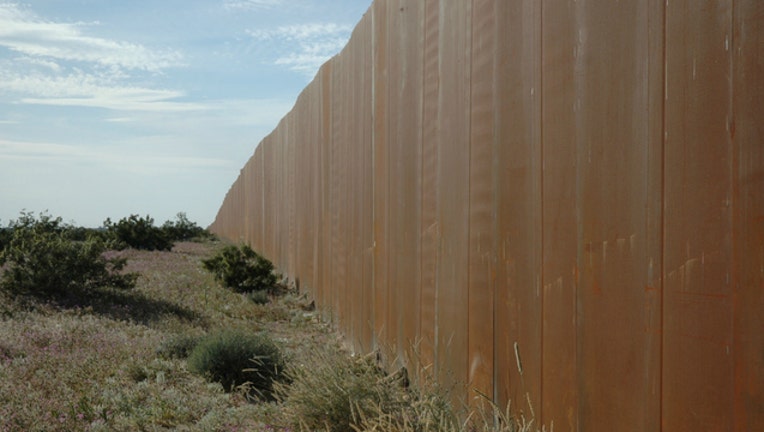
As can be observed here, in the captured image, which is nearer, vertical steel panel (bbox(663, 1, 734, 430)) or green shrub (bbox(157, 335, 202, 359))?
vertical steel panel (bbox(663, 1, 734, 430))

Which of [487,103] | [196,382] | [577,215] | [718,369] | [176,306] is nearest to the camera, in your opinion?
[718,369]

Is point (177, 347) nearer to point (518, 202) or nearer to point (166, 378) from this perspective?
point (166, 378)

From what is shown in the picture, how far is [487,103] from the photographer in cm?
321

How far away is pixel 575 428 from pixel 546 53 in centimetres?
133

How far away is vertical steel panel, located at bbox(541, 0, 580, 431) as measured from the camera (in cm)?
249

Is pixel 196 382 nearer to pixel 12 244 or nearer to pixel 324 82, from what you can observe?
pixel 324 82

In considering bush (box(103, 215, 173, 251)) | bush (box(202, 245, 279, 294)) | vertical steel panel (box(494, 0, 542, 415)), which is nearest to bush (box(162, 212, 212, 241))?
bush (box(103, 215, 173, 251))

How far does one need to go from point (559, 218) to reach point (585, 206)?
190 mm

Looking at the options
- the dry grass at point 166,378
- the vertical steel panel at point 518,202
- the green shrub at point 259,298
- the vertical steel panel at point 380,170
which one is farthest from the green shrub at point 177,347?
the vertical steel panel at point 518,202

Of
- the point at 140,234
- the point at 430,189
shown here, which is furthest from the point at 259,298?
the point at 140,234

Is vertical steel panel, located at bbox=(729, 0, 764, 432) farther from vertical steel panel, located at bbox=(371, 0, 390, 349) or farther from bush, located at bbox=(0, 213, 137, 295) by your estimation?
bush, located at bbox=(0, 213, 137, 295)

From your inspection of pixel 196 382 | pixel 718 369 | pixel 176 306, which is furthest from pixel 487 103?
pixel 176 306

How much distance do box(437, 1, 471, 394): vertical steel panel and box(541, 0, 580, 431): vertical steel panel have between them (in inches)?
32.0

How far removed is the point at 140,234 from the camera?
70.3 feet
